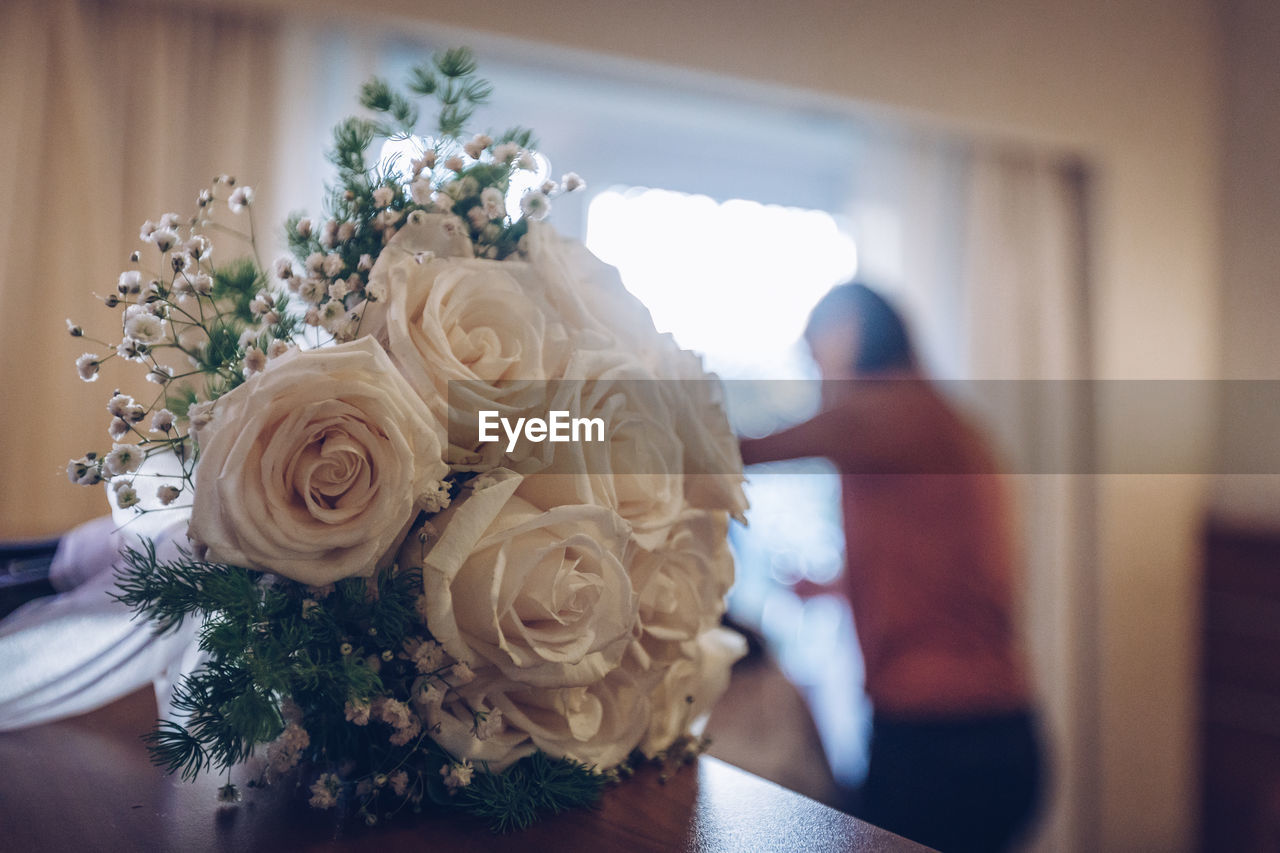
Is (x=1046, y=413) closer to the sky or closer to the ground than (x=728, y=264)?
closer to the ground

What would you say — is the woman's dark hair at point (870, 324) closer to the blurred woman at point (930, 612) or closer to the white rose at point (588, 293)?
the blurred woman at point (930, 612)

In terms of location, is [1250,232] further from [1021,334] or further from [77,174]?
[77,174]

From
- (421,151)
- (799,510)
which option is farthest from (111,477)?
(799,510)

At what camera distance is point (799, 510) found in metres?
3.14

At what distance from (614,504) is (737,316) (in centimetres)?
277

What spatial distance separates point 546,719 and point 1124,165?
3542 mm

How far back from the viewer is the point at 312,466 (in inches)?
16.8

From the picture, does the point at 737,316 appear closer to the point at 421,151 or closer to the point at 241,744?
the point at 421,151

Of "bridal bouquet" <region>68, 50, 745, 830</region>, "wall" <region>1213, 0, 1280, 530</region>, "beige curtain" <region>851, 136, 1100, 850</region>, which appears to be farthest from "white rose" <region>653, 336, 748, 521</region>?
"wall" <region>1213, 0, 1280, 530</region>

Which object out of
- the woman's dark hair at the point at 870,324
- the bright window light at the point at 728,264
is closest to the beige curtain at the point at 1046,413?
the bright window light at the point at 728,264

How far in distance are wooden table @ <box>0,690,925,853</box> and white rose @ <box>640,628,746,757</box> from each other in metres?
0.03

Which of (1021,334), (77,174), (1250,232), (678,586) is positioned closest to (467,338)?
(678,586)

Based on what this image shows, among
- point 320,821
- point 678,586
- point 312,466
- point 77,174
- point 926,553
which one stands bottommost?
point 926,553

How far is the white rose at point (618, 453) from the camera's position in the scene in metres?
0.49
